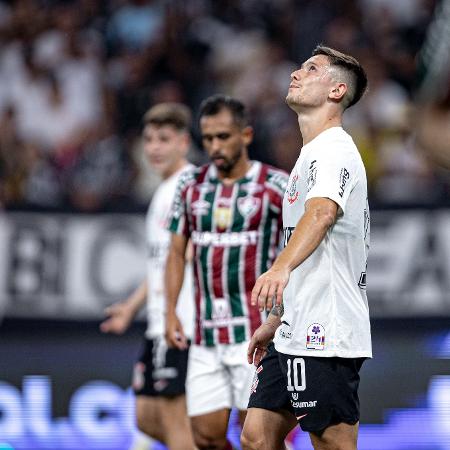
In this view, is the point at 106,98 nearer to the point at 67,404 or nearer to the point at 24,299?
the point at 24,299

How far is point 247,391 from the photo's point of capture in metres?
5.20

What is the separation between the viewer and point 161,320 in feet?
19.7

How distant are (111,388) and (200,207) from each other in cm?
254

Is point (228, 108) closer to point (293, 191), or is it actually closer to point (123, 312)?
point (293, 191)

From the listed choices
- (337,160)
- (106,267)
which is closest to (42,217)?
(106,267)

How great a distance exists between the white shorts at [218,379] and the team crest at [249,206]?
69 cm

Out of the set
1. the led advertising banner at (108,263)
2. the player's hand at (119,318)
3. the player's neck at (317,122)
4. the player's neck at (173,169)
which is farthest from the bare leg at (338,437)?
the led advertising banner at (108,263)

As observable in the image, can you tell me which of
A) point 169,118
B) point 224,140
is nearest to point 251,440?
point 224,140

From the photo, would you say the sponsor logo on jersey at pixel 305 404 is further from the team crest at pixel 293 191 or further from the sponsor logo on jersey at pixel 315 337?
the team crest at pixel 293 191

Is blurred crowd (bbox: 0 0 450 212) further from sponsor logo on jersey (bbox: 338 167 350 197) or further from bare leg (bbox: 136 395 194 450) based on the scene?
sponsor logo on jersey (bbox: 338 167 350 197)

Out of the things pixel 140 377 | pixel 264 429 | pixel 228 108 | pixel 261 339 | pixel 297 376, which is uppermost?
pixel 228 108

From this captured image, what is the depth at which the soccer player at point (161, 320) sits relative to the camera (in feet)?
19.5

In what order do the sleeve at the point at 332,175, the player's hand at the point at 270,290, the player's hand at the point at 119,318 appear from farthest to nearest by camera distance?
the player's hand at the point at 119,318 < the sleeve at the point at 332,175 < the player's hand at the point at 270,290

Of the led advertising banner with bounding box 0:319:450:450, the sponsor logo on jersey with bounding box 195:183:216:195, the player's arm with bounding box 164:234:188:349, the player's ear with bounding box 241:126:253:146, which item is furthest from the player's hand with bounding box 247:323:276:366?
the led advertising banner with bounding box 0:319:450:450
